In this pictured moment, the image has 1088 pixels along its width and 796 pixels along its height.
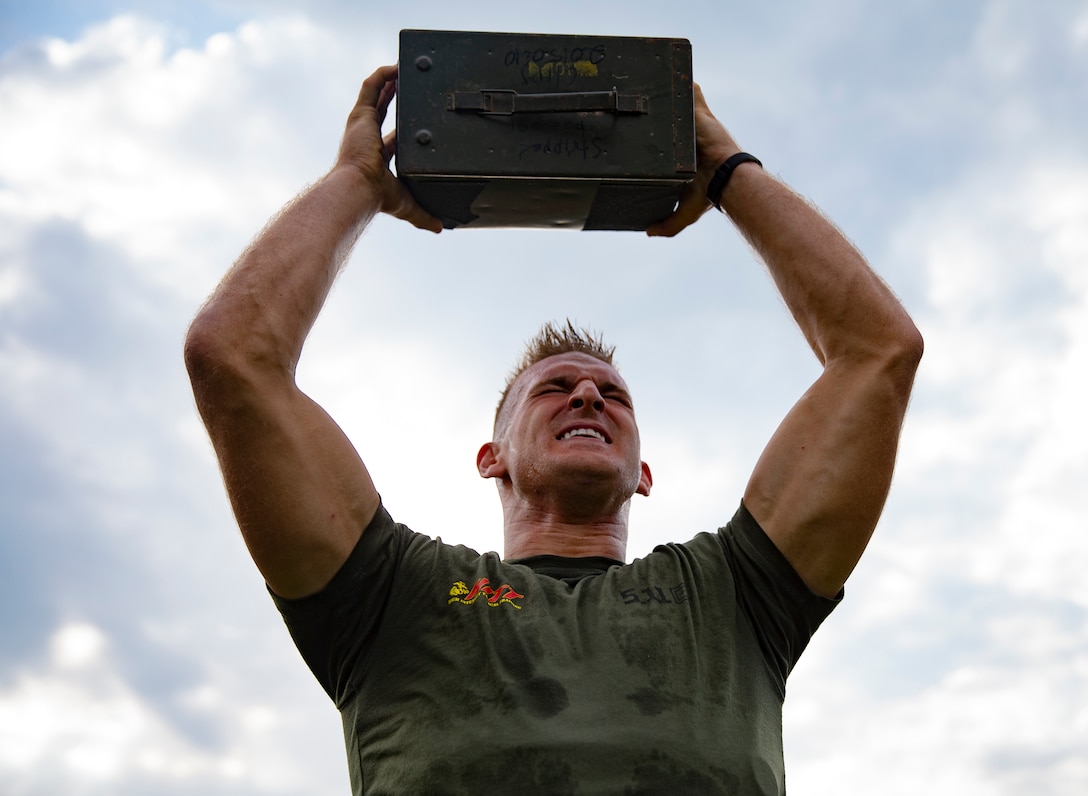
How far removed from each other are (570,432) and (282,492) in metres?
1.25

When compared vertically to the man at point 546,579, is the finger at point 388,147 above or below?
above

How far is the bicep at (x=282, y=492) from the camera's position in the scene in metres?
2.78

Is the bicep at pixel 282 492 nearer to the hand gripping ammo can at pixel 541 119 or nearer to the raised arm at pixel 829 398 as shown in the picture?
the hand gripping ammo can at pixel 541 119

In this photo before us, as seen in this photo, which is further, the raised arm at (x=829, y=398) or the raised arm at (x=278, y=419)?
the raised arm at (x=829, y=398)

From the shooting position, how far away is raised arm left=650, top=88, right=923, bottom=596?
298 cm

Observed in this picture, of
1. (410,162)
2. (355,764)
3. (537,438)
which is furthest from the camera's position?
(537,438)

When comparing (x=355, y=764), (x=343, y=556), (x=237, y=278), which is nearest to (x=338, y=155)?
(x=237, y=278)

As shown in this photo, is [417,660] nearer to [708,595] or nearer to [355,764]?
[355,764]

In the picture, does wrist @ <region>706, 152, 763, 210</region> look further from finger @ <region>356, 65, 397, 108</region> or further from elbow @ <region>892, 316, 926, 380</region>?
finger @ <region>356, 65, 397, 108</region>

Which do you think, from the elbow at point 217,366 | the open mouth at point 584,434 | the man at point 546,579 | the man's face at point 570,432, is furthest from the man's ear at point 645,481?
the elbow at point 217,366

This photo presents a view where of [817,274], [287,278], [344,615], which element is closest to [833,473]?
[817,274]

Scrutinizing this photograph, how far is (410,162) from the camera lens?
3324mm

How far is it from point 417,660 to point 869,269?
5.52ft

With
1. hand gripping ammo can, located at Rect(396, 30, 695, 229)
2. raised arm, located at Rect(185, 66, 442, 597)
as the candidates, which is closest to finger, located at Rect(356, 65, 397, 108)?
hand gripping ammo can, located at Rect(396, 30, 695, 229)
